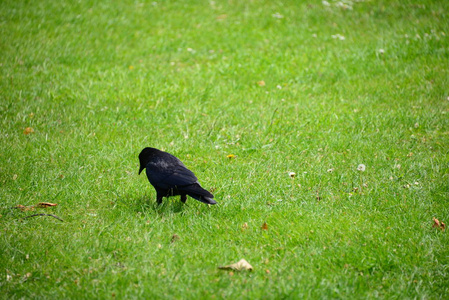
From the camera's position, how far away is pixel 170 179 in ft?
14.3

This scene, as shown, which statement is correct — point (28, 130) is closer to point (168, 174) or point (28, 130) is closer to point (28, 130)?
point (28, 130)

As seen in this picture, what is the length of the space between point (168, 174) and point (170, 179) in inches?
3.3

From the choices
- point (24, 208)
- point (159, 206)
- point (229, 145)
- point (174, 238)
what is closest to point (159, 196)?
point (159, 206)

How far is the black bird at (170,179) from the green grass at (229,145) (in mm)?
225

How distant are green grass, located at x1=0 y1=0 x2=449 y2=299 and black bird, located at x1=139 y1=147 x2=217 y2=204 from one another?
0.23m

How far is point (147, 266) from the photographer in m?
3.55

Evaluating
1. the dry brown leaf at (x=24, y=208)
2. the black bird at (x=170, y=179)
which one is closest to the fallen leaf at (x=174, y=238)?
the black bird at (x=170, y=179)

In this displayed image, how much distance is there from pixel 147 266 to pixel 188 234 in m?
0.59

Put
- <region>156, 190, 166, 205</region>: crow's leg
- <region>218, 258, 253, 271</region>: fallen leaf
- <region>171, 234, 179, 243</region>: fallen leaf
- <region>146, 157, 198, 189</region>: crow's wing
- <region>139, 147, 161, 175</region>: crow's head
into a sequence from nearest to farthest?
<region>218, 258, 253, 271</region>: fallen leaf < <region>171, 234, 179, 243</region>: fallen leaf < <region>146, 157, 198, 189</region>: crow's wing < <region>156, 190, 166, 205</region>: crow's leg < <region>139, 147, 161, 175</region>: crow's head

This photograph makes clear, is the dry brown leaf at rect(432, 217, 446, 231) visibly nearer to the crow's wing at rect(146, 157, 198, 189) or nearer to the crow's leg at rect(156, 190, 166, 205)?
the crow's wing at rect(146, 157, 198, 189)

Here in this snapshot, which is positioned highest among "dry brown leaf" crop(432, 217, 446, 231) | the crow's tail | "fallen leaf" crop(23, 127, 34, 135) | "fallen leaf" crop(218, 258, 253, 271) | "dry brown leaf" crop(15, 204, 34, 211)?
the crow's tail

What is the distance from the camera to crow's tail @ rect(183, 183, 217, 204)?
13.5ft

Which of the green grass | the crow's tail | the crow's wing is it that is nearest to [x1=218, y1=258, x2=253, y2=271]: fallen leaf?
the green grass

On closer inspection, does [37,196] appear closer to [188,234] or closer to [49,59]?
[188,234]
